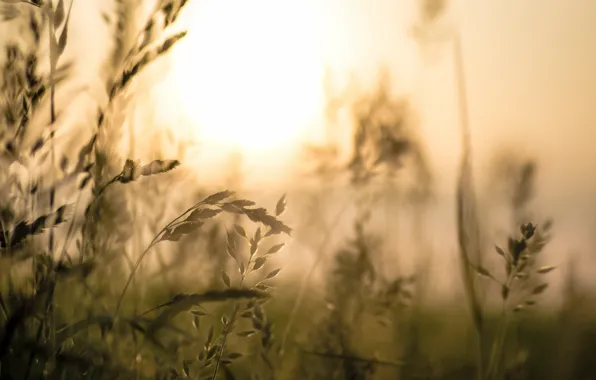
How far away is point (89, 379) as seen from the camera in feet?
2.48

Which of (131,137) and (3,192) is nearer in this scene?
(3,192)

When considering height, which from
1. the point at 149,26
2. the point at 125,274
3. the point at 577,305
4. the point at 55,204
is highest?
the point at 149,26

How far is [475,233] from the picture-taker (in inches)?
38.1

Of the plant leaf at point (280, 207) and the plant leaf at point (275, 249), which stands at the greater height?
the plant leaf at point (280, 207)

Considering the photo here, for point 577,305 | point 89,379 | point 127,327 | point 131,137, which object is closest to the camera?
point 89,379

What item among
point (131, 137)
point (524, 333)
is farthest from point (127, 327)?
point (524, 333)

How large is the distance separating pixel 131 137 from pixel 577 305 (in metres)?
0.78

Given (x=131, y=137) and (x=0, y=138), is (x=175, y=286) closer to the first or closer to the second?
(x=131, y=137)

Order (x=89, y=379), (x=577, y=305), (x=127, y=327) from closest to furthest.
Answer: (x=89, y=379) → (x=127, y=327) → (x=577, y=305)

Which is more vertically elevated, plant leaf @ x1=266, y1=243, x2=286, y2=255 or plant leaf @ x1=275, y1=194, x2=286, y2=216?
plant leaf @ x1=275, y1=194, x2=286, y2=216

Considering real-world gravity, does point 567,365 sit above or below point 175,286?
below

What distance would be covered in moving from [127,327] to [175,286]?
0.20m

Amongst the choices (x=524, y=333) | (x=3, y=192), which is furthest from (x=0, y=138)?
(x=524, y=333)

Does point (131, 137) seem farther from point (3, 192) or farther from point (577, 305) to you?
point (577, 305)
